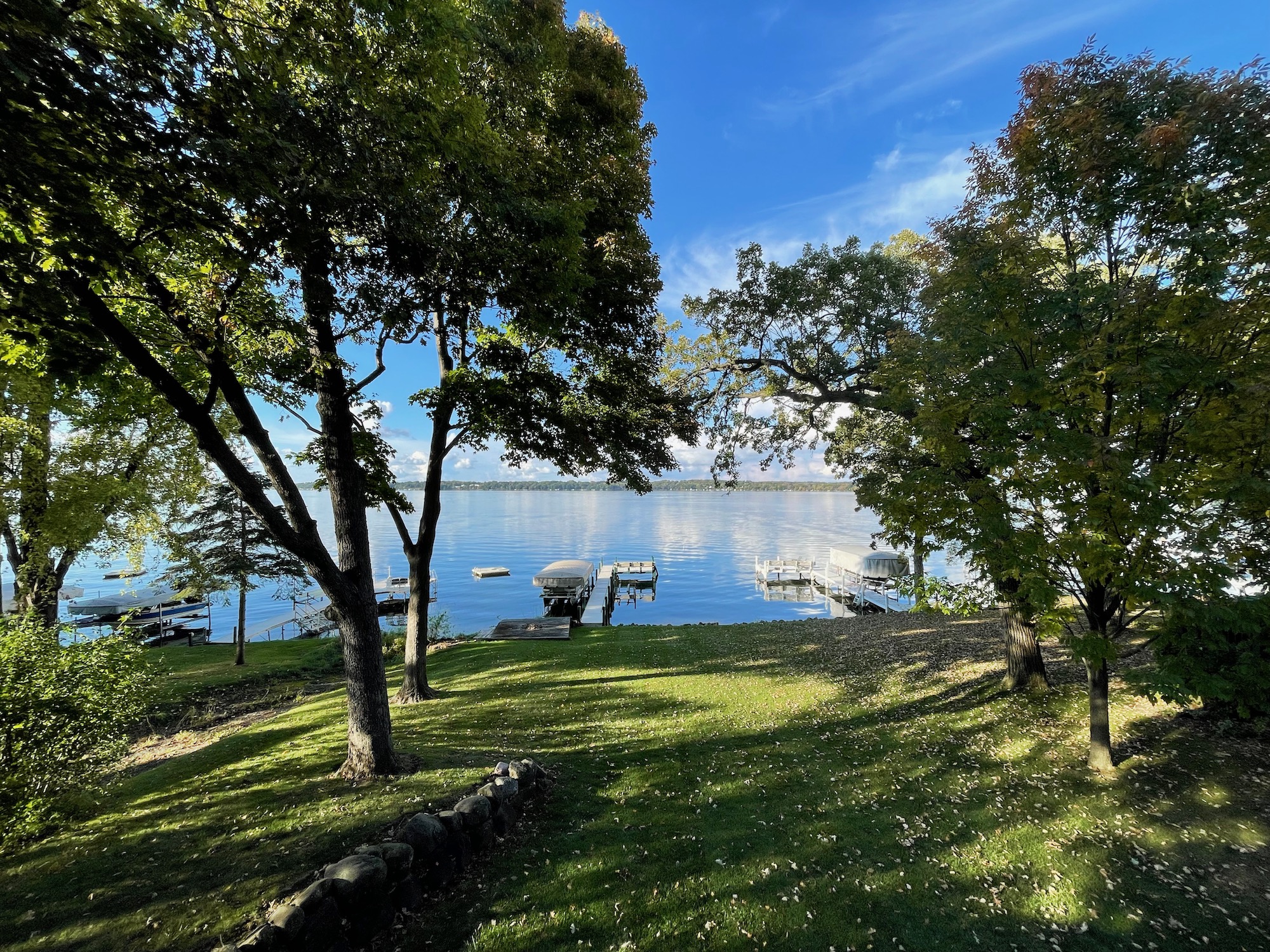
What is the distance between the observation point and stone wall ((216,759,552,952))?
12.9ft

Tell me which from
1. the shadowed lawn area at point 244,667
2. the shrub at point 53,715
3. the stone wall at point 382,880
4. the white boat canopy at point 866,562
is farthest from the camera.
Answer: the white boat canopy at point 866,562

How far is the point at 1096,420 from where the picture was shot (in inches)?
247

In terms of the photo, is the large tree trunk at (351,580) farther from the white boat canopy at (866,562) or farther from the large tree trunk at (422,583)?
the white boat canopy at (866,562)

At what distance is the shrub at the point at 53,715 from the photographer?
5.07 m

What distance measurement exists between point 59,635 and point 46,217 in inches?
218

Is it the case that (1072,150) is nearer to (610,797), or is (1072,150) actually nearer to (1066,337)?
(1066,337)

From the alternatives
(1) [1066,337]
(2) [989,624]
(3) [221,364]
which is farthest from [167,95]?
(2) [989,624]

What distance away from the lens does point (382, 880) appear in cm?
446

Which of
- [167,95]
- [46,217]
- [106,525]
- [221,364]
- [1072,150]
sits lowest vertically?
[106,525]

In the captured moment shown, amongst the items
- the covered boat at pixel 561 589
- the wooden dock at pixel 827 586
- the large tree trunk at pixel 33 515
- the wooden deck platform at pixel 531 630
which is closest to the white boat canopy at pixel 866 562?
the wooden dock at pixel 827 586

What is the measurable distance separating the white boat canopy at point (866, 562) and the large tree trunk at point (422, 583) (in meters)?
31.8

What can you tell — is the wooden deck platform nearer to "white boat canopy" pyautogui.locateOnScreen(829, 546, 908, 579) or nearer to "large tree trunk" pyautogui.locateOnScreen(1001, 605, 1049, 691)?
"large tree trunk" pyautogui.locateOnScreen(1001, 605, 1049, 691)

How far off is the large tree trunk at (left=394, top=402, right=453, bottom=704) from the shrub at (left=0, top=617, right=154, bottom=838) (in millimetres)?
5147

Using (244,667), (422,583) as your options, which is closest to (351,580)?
(422,583)
